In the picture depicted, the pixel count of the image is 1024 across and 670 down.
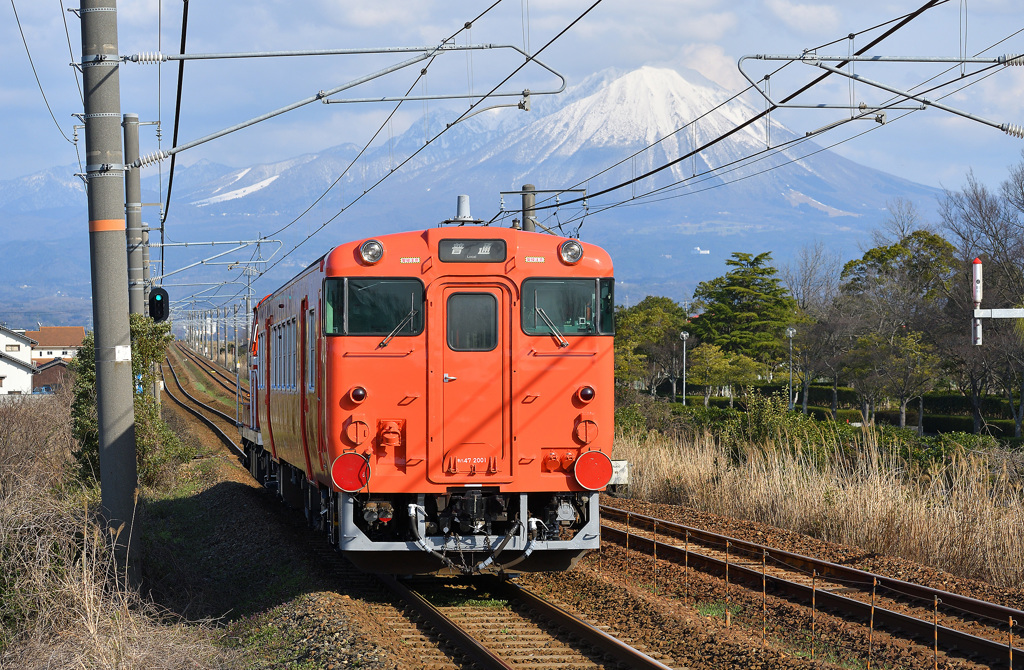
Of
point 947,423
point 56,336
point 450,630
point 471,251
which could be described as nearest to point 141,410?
point 471,251

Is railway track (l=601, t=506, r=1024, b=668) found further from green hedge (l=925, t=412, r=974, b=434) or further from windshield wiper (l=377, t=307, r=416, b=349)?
green hedge (l=925, t=412, r=974, b=434)

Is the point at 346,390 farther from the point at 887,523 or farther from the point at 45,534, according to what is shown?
the point at 887,523

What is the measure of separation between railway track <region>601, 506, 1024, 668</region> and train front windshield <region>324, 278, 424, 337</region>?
13.5ft

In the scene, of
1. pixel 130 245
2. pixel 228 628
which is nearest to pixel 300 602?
pixel 228 628

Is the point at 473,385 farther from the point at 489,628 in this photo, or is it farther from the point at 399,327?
the point at 489,628

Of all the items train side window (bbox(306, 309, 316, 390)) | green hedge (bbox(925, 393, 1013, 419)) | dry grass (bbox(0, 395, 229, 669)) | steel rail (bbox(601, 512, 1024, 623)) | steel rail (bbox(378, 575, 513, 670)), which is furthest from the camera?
green hedge (bbox(925, 393, 1013, 419))

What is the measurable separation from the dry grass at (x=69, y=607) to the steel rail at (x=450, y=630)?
6.05ft

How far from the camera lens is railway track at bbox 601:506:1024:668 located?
29.0ft

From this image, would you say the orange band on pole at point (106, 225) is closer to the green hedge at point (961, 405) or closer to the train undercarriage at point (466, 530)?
the train undercarriage at point (466, 530)

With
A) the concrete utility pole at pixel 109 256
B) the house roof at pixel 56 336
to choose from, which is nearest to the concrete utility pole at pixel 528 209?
the concrete utility pole at pixel 109 256

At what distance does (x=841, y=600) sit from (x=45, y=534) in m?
7.28

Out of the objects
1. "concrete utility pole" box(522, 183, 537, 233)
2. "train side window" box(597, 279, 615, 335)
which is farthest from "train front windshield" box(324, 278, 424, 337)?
"concrete utility pole" box(522, 183, 537, 233)

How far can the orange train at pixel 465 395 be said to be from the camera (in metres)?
9.91

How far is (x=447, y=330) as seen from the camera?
10141 millimetres
